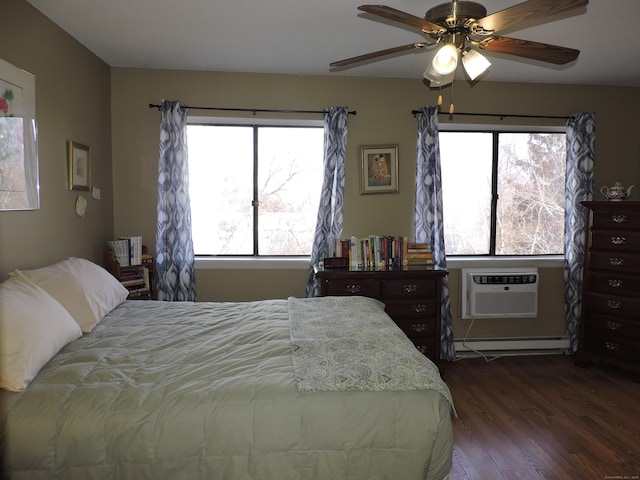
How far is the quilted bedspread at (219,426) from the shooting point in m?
1.48

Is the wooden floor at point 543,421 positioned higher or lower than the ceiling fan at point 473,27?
lower

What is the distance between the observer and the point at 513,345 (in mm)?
4203

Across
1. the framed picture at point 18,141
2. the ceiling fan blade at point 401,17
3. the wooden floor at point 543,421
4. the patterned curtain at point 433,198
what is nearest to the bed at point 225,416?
the framed picture at point 18,141

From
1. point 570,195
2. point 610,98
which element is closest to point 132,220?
point 570,195

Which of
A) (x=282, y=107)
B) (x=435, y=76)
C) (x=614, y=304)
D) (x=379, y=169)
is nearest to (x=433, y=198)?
(x=379, y=169)

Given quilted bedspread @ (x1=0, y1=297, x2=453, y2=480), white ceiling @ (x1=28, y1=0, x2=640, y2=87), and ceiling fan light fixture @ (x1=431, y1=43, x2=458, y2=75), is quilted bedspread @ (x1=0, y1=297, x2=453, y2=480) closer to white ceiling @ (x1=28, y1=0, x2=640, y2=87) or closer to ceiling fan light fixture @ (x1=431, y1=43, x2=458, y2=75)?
ceiling fan light fixture @ (x1=431, y1=43, x2=458, y2=75)

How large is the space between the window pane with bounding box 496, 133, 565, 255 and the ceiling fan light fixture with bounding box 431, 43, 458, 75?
99.0 inches

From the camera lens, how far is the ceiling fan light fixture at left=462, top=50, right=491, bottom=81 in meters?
2.08

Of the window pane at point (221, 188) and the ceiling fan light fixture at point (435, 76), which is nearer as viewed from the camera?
the ceiling fan light fixture at point (435, 76)

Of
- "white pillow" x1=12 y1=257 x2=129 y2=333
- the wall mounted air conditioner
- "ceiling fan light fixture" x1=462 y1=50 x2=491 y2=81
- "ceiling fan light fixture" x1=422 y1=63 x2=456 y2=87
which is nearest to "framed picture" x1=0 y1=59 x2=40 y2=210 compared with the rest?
"white pillow" x1=12 y1=257 x2=129 y2=333

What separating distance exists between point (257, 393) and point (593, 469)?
1.94 m

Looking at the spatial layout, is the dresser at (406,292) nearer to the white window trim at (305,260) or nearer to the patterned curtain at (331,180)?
the patterned curtain at (331,180)

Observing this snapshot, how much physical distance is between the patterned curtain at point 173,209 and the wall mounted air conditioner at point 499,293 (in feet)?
8.28

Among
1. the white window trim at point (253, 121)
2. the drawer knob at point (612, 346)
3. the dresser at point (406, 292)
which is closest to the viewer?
the dresser at point (406, 292)
